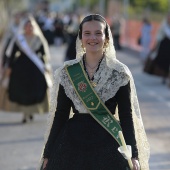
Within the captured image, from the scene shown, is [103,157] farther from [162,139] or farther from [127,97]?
[162,139]

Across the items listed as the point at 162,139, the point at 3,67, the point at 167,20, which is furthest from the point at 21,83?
the point at 167,20

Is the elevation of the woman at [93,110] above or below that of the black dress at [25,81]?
above

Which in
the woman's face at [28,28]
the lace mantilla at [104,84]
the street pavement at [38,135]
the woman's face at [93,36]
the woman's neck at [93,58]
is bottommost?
the street pavement at [38,135]

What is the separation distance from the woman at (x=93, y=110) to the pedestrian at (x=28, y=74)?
671 centimetres

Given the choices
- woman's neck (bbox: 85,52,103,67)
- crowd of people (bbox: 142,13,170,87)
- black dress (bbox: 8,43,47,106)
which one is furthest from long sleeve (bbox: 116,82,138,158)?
crowd of people (bbox: 142,13,170,87)

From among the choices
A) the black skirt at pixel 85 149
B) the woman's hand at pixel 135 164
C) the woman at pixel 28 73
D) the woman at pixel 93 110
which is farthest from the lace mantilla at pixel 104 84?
the woman at pixel 28 73

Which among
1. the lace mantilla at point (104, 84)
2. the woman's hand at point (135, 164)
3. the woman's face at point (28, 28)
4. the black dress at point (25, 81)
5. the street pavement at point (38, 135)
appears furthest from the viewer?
the black dress at point (25, 81)

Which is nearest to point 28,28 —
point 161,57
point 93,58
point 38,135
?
point 38,135

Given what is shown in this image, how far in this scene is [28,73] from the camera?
11.8 m

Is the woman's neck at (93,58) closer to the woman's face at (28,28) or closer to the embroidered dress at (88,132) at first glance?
the embroidered dress at (88,132)

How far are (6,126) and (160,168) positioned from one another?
12.8 ft

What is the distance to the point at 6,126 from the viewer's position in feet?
37.4

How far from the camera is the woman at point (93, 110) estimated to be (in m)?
4.59

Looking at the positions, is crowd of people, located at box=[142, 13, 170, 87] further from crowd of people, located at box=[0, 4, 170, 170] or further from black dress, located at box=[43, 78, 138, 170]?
black dress, located at box=[43, 78, 138, 170]
